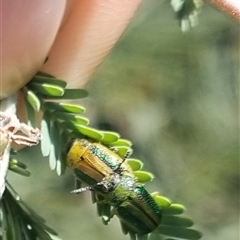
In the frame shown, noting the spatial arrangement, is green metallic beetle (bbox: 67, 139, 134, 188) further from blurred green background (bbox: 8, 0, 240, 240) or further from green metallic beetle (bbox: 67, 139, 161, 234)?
blurred green background (bbox: 8, 0, 240, 240)

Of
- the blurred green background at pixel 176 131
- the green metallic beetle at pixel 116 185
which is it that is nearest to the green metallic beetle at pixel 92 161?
the green metallic beetle at pixel 116 185

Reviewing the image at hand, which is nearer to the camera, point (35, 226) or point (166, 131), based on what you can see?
point (35, 226)

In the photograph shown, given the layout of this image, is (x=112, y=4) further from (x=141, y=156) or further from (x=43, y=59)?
(x=141, y=156)

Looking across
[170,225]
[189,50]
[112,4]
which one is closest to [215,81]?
[189,50]

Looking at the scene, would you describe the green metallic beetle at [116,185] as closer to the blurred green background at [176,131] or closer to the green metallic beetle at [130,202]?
the green metallic beetle at [130,202]

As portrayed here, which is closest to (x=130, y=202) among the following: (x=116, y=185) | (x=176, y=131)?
(x=116, y=185)

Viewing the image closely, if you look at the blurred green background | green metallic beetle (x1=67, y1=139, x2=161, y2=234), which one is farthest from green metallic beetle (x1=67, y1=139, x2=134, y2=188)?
the blurred green background

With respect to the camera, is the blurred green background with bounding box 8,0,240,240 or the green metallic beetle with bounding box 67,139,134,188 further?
the blurred green background with bounding box 8,0,240,240
